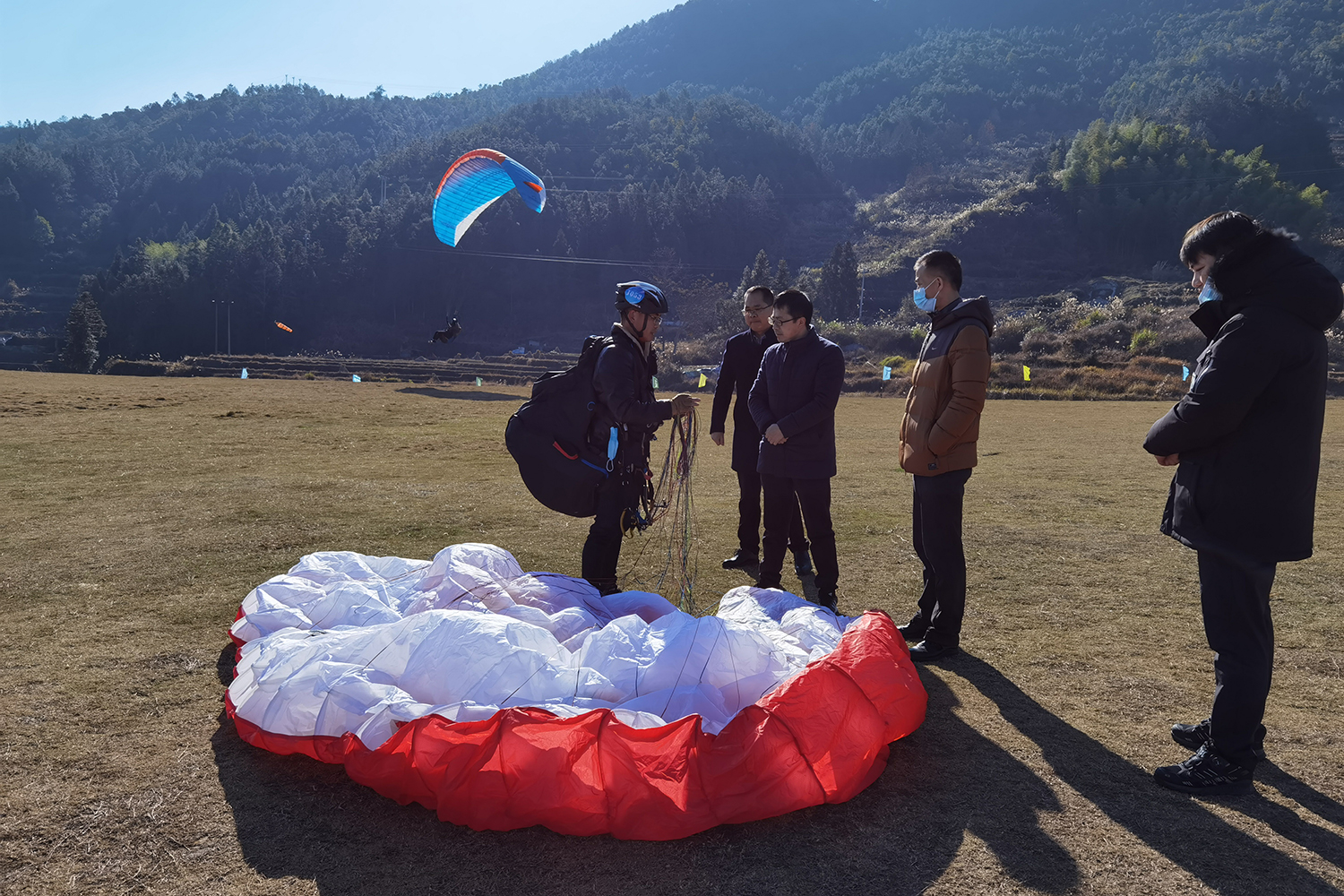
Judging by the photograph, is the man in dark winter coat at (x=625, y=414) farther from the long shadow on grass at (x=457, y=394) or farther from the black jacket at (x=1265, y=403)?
the long shadow on grass at (x=457, y=394)

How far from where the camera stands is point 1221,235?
3.13 m

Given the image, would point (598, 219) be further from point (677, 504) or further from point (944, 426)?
point (944, 426)

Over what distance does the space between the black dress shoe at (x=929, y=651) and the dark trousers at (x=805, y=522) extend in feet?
2.55

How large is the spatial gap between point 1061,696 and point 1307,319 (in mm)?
1869

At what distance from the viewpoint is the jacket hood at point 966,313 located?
4266mm

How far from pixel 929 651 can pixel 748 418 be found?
7.69 ft

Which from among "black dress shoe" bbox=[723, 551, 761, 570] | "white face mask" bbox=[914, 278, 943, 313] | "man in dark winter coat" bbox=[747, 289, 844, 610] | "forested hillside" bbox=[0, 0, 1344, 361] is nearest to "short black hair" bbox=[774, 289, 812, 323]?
"man in dark winter coat" bbox=[747, 289, 844, 610]

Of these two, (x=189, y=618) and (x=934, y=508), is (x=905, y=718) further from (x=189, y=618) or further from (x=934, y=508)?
(x=189, y=618)

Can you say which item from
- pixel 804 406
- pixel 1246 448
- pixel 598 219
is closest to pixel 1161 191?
pixel 598 219

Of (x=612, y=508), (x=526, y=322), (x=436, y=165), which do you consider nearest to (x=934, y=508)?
(x=612, y=508)

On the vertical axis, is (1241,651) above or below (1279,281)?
below

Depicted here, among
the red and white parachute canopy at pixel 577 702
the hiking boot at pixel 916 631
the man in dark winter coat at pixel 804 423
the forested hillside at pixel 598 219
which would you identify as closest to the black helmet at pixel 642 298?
the man in dark winter coat at pixel 804 423

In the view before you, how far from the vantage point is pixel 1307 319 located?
302cm

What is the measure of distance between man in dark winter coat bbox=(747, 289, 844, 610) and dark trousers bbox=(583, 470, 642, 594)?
881 millimetres
